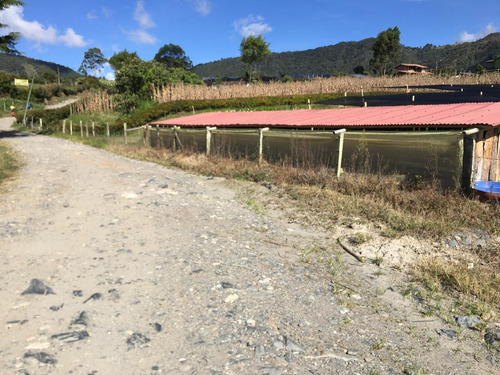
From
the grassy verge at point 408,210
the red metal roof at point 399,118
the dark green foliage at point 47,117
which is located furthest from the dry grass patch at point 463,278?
the dark green foliage at point 47,117

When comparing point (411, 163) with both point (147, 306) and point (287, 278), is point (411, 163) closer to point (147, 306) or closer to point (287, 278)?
point (287, 278)

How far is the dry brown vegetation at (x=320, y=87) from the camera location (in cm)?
2845

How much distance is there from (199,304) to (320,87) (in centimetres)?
2753

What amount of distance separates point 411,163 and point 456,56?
9883 cm

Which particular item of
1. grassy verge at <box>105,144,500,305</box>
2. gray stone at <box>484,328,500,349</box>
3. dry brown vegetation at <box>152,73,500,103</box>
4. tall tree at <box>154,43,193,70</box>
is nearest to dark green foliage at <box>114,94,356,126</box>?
dry brown vegetation at <box>152,73,500,103</box>

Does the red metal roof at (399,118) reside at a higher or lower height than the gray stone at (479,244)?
higher

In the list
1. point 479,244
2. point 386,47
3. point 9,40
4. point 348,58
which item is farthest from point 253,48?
point 348,58

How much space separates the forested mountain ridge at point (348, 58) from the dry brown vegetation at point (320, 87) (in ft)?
205

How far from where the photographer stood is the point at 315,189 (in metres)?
9.48

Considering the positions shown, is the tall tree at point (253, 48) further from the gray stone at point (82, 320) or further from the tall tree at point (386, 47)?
the gray stone at point (82, 320)

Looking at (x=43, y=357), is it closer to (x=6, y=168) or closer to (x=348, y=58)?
(x=6, y=168)

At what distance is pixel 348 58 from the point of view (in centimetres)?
13175

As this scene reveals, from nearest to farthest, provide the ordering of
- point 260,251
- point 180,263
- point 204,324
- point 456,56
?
point 204,324 → point 180,263 → point 260,251 → point 456,56

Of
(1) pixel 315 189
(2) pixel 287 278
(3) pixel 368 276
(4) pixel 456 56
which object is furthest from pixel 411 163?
(4) pixel 456 56
